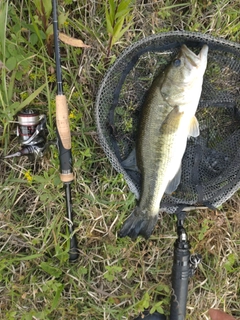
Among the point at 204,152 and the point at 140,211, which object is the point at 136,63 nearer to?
the point at 204,152

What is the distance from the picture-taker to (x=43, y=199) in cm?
187

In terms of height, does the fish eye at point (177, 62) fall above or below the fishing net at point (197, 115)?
above

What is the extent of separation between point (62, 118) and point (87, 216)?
2.02ft

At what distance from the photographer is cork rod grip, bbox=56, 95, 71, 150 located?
1600mm

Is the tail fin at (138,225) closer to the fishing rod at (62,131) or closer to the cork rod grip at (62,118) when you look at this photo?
the fishing rod at (62,131)

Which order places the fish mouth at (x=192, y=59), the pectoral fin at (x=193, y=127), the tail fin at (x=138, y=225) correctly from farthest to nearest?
the tail fin at (x=138, y=225)
the pectoral fin at (x=193, y=127)
the fish mouth at (x=192, y=59)

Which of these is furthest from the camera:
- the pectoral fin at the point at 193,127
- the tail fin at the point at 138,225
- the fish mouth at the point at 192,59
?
the tail fin at the point at 138,225

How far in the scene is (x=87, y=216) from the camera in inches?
76.1

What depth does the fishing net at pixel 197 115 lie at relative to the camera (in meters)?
1.71

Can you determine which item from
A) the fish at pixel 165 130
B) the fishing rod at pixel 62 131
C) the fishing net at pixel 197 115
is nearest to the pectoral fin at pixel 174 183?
the fish at pixel 165 130

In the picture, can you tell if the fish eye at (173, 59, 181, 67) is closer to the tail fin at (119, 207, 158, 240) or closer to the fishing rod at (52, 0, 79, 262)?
the fishing rod at (52, 0, 79, 262)

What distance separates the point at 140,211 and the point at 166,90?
64 centimetres

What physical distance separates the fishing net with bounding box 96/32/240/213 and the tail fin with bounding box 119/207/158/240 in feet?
0.38

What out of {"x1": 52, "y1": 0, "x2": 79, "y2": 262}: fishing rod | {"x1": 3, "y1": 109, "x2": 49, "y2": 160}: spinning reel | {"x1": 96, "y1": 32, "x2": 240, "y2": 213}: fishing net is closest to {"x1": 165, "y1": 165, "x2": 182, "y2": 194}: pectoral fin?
{"x1": 96, "y1": 32, "x2": 240, "y2": 213}: fishing net
